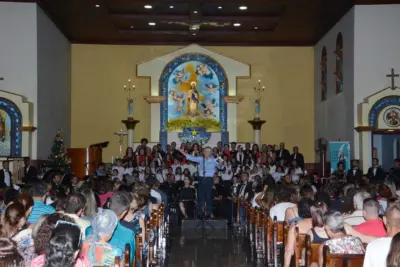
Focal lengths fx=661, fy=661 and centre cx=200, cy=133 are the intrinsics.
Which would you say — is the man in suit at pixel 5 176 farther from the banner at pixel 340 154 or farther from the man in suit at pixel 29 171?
the banner at pixel 340 154

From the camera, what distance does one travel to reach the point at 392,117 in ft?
60.8

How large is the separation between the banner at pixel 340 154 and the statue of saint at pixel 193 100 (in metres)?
6.35

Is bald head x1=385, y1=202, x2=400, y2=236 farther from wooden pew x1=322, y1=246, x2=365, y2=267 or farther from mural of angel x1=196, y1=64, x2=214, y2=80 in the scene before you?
mural of angel x1=196, y1=64, x2=214, y2=80

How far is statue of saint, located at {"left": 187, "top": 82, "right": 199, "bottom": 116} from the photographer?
2419 centimetres

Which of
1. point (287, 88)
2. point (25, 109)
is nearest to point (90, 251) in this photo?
point (25, 109)

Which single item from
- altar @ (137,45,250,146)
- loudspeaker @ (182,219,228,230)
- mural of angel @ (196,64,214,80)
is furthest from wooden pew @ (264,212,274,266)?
A: mural of angel @ (196,64,214,80)

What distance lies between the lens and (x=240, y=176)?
1742 centimetres

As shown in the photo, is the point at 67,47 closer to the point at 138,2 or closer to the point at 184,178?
the point at 138,2

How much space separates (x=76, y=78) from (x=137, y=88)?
2307 millimetres

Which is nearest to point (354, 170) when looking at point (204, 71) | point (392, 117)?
point (392, 117)

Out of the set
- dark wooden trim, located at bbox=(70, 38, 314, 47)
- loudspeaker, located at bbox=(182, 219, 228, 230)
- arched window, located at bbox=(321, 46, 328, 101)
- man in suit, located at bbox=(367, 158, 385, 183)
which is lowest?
loudspeaker, located at bbox=(182, 219, 228, 230)

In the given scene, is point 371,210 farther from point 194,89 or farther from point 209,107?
point 194,89

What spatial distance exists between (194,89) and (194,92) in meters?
0.12

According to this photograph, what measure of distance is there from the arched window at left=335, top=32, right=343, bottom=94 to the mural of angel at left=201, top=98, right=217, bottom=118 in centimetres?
491
